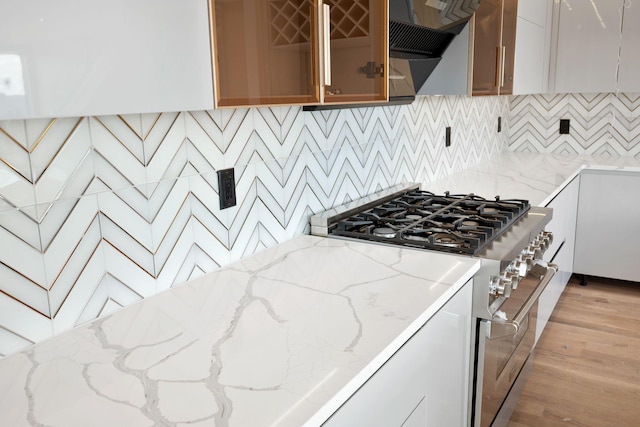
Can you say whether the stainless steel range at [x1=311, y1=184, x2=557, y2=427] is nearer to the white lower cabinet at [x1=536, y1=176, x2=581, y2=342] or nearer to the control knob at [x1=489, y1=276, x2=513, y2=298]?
the control knob at [x1=489, y1=276, x2=513, y2=298]

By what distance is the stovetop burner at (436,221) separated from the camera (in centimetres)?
176

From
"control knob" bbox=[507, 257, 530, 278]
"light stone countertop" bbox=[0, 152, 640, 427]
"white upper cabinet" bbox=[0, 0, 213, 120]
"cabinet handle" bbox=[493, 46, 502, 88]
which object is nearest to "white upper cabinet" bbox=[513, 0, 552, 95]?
"cabinet handle" bbox=[493, 46, 502, 88]

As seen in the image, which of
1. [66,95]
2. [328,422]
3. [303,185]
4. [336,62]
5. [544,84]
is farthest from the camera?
[544,84]

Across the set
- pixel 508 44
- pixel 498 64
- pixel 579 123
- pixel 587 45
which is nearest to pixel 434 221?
pixel 498 64

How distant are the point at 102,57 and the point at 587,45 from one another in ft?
11.5

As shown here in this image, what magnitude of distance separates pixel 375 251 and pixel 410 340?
52 cm

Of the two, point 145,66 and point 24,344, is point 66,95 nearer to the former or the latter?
point 145,66

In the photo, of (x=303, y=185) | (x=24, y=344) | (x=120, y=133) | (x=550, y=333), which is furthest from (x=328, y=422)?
(x=550, y=333)

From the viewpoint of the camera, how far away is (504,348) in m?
1.85

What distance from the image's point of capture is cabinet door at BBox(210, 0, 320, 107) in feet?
3.71

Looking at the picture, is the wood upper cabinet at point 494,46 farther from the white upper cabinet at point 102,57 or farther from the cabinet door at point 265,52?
the white upper cabinet at point 102,57

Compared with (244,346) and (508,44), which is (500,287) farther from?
(508,44)

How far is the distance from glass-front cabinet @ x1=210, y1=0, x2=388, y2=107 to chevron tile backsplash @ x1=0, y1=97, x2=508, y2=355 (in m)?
0.30

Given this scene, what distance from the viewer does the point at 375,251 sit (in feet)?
5.69
